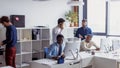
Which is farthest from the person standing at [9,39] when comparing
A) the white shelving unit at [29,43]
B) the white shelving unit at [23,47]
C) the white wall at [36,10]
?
the white wall at [36,10]

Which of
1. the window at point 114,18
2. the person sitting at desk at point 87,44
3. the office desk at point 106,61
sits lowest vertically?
the office desk at point 106,61

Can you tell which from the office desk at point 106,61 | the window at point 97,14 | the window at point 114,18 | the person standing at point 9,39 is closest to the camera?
the office desk at point 106,61

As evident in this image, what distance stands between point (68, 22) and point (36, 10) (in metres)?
1.56

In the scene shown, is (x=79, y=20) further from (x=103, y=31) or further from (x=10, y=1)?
(x=10, y=1)

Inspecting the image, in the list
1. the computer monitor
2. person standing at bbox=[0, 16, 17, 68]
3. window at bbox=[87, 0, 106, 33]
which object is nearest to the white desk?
the computer monitor

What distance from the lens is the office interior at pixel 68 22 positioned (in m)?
4.29

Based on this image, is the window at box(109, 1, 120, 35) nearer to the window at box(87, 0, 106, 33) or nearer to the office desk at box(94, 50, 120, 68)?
the window at box(87, 0, 106, 33)

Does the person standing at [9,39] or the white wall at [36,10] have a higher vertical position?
the white wall at [36,10]

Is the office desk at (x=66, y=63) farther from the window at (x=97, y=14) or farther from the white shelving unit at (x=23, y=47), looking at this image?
the window at (x=97, y=14)

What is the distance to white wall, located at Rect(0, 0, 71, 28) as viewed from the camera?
226 inches

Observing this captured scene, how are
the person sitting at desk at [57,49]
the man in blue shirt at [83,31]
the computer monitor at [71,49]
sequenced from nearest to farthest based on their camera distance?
the computer monitor at [71,49] < the person sitting at desk at [57,49] < the man in blue shirt at [83,31]

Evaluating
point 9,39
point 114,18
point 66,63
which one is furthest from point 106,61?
point 114,18

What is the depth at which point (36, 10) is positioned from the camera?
6492mm

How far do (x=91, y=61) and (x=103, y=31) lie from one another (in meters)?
3.82
